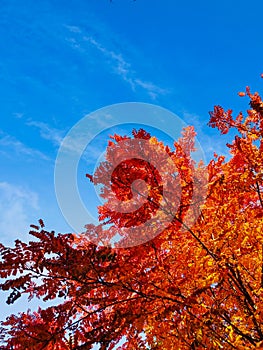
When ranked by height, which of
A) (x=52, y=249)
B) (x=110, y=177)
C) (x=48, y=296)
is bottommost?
(x=48, y=296)

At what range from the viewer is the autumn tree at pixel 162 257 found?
16.6ft

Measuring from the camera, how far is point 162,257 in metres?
6.53

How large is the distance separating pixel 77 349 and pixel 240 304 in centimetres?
357

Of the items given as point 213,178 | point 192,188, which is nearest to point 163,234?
point 192,188

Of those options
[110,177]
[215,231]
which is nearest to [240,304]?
[215,231]

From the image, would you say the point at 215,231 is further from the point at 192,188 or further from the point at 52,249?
the point at 52,249

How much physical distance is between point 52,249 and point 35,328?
1.36 m

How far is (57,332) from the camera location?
16.5 feet

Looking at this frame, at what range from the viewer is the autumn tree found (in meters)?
5.07

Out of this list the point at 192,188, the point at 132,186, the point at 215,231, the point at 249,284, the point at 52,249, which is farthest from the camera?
the point at 249,284

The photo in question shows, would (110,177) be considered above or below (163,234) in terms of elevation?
above

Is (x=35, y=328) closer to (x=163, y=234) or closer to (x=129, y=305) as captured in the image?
(x=129, y=305)

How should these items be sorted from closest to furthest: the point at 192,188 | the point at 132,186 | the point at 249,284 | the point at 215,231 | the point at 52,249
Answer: the point at 52,249
the point at 132,186
the point at 192,188
the point at 215,231
the point at 249,284

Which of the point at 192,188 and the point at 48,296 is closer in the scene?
the point at 48,296
